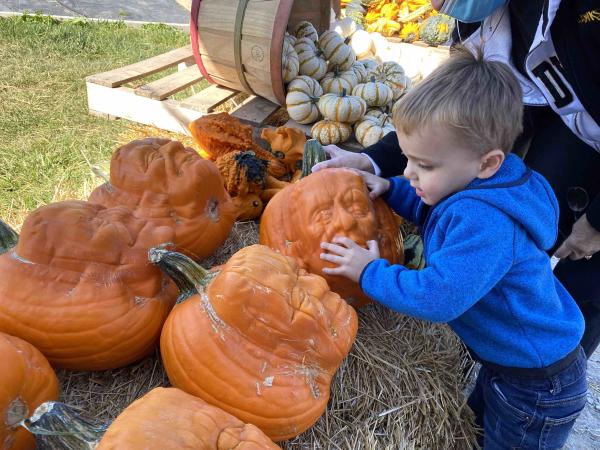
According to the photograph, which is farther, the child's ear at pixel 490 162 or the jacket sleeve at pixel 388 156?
the jacket sleeve at pixel 388 156

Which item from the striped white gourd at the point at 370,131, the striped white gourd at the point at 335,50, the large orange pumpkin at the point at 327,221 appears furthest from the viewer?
the striped white gourd at the point at 335,50

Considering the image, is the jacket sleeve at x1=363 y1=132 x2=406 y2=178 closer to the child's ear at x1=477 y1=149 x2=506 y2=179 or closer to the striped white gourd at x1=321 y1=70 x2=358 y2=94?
the child's ear at x1=477 y1=149 x2=506 y2=179

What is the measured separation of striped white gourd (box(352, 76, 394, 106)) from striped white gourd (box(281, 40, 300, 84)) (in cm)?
48

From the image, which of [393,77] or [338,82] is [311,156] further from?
[393,77]

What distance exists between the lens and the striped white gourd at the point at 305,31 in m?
3.79

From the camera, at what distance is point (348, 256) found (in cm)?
157

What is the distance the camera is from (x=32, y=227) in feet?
4.44

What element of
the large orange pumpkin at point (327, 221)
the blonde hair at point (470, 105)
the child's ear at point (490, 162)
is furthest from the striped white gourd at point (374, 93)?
the child's ear at point (490, 162)

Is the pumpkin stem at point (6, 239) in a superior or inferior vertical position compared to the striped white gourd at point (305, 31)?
superior

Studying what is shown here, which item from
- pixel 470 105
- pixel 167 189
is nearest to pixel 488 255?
pixel 470 105

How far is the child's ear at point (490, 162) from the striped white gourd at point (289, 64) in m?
2.21

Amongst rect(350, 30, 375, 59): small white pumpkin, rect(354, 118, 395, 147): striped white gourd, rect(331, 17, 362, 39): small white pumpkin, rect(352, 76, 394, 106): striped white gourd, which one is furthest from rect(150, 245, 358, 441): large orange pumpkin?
rect(331, 17, 362, 39): small white pumpkin

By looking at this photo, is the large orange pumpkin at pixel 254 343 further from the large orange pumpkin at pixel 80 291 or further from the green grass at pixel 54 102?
the green grass at pixel 54 102

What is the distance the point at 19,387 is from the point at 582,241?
1.92 m
